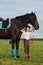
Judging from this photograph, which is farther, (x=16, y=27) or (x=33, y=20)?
(x=16, y=27)

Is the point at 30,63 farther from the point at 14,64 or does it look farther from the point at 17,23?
the point at 17,23

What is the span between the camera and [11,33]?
1788cm

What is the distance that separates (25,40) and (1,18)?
7.09 feet

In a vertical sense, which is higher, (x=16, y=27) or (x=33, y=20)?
(x=33, y=20)

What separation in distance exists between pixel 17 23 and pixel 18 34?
24.2 inches

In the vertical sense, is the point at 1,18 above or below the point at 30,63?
above

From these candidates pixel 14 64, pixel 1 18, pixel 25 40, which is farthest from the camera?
pixel 1 18

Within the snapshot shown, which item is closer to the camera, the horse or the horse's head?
the horse's head

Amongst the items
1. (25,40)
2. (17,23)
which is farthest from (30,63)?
(17,23)

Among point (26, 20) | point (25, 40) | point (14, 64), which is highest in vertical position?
point (26, 20)

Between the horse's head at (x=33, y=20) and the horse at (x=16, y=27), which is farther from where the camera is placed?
the horse at (x=16, y=27)

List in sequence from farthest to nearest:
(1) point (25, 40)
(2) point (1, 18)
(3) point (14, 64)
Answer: (2) point (1, 18) < (1) point (25, 40) < (3) point (14, 64)

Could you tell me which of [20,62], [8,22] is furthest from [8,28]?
[20,62]

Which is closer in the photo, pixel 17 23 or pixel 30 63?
pixel 30 63
